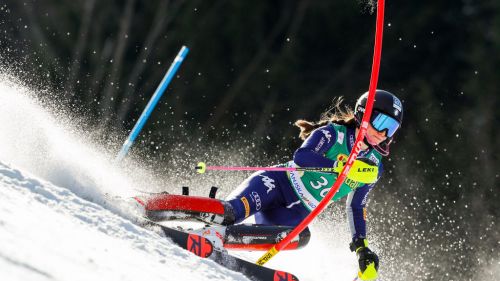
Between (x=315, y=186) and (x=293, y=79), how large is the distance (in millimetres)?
15398

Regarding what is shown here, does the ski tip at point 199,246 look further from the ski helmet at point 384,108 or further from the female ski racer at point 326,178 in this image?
the ski helmet at point 384,108

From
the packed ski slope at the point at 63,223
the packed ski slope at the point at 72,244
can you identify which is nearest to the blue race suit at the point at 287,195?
the packed ski slope at the point at 63,223

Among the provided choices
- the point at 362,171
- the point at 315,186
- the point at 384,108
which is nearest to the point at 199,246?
the point at 362,171

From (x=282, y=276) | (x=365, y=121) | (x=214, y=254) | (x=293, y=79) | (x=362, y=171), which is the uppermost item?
(x=293, y=79)

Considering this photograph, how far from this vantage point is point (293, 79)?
64.6ft

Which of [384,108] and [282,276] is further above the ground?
[384,108]

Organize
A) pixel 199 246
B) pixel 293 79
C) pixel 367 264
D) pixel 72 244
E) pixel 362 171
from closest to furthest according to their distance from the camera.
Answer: pixel 72 244 → pixel 199 246 → pixel 362 171 → pixel 367 264 → pixel 293 79

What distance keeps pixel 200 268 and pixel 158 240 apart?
26cm

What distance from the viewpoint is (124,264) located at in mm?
2520

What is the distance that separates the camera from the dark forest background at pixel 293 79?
1759 cm

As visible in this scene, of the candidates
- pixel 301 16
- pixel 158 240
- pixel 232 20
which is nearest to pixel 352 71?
pixel 301 16

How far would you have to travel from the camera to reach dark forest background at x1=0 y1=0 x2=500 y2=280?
1759 cm

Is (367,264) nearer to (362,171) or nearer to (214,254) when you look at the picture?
(362,171)

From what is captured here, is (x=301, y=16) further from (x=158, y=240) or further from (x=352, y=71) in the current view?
(x=158, y=240)
